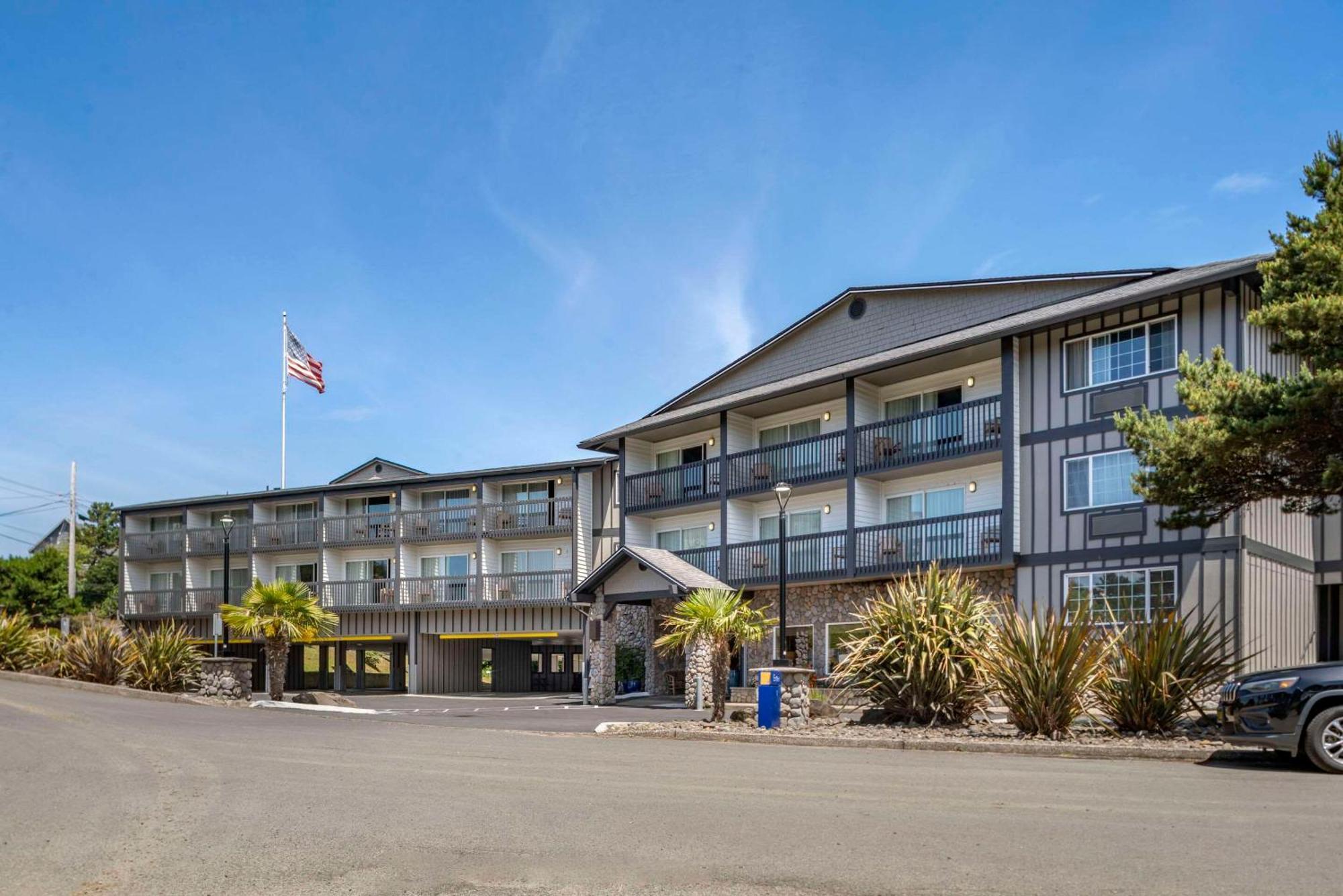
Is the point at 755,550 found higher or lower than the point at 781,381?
lower

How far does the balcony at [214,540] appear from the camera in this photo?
50.0 meters

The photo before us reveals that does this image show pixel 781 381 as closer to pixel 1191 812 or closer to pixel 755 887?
pixel 1191 812

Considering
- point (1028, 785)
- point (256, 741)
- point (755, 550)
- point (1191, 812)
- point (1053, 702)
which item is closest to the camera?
point (1191, 812)

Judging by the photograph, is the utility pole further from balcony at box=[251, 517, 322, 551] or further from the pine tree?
the pine tree

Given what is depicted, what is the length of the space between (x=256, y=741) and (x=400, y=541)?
28023mm

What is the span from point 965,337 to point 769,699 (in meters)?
11.2

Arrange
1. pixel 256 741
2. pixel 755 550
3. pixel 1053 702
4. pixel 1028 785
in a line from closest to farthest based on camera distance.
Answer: pixel 1028 785, pixel 1053 702, pixel 256 741, pixel 755 550

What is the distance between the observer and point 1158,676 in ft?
53.3

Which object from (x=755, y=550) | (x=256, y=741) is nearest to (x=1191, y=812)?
(x=256, y=741)

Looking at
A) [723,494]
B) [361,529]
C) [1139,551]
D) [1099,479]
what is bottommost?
[361,529]

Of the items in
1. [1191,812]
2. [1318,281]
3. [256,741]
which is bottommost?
[256,741]

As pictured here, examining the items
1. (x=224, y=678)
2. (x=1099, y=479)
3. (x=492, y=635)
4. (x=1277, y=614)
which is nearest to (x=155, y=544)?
(x=492, y=635)

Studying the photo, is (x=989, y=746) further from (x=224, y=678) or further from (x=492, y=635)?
(x=492, y=635)

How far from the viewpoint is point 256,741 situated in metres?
17.8
